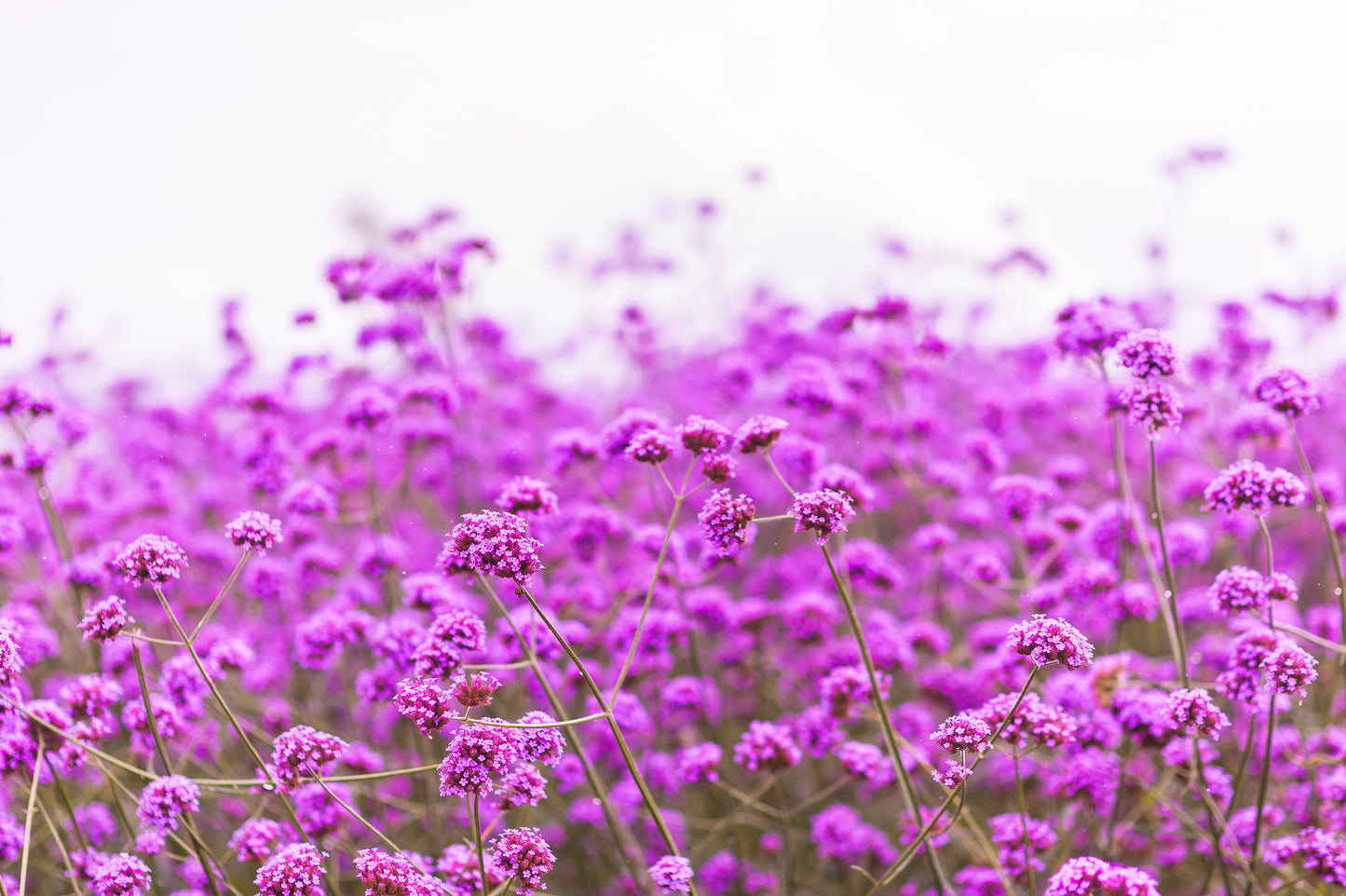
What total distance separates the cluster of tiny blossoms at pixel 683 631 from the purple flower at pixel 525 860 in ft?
0.05

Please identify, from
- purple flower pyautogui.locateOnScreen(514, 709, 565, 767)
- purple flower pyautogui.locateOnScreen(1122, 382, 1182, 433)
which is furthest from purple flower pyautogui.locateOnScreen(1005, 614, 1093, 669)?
purple flower pyautogui.locateOnScreen(514, 709, 565, 767)

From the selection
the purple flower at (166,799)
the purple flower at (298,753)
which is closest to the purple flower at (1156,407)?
the purple flower at (298,753)

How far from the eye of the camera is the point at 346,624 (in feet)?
14.1

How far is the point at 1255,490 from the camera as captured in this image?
129 inches

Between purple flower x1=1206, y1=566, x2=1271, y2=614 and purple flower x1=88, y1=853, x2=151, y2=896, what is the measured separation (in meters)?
3.59

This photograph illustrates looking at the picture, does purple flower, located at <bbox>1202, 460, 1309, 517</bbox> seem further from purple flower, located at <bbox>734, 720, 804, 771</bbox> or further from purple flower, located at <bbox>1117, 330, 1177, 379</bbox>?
purple flower, located at <bbox>734, 720, 804, 771</bbox>

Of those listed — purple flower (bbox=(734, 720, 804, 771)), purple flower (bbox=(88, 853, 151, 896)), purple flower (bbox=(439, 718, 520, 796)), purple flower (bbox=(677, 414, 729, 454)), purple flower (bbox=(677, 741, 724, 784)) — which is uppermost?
purple flower (bbox=(677, 414, 729, 454))

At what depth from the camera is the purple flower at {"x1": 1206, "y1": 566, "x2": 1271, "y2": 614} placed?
11.0ft

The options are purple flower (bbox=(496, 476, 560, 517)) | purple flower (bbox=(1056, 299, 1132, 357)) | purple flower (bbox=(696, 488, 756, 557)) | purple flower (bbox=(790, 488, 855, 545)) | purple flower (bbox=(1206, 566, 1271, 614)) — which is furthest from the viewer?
purple flower (bbox=(1056, 299, 1132, 357))

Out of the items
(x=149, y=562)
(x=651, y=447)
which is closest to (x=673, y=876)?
(x=651, y=447)

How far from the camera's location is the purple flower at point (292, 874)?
2699 millimetres

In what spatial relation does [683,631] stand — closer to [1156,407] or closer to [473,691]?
[473,691]

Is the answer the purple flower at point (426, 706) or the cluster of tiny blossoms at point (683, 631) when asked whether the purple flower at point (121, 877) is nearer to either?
the cluster of tiny blossoms at point (683, 631)

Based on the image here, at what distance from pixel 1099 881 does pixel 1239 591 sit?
125 centimetres
